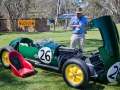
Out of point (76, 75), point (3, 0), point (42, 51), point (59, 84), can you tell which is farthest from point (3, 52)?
point (3, 0)

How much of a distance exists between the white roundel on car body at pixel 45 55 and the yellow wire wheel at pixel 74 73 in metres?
0.83

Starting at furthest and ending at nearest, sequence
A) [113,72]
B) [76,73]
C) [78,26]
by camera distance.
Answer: [78,26]
[76,73]
[113,72]

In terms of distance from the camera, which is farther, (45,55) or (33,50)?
(33,50)

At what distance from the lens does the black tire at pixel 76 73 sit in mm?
4176

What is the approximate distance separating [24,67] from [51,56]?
2.92 ft

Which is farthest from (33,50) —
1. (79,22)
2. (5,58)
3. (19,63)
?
(79,22)

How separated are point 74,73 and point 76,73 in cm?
5

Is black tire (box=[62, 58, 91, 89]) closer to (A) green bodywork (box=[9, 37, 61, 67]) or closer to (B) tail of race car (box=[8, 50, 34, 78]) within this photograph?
(A) green bodywork (box=[9, 37, 61, 67])

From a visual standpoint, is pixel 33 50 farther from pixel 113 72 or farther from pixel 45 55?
pixel 113 72

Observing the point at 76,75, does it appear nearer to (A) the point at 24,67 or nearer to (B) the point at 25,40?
(A) the point at 24,67

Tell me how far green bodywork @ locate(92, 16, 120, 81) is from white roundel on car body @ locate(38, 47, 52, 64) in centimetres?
144

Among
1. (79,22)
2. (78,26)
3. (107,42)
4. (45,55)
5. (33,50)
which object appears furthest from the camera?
(79,22)

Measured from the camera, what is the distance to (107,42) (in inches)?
162

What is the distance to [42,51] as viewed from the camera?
5.29 meters
